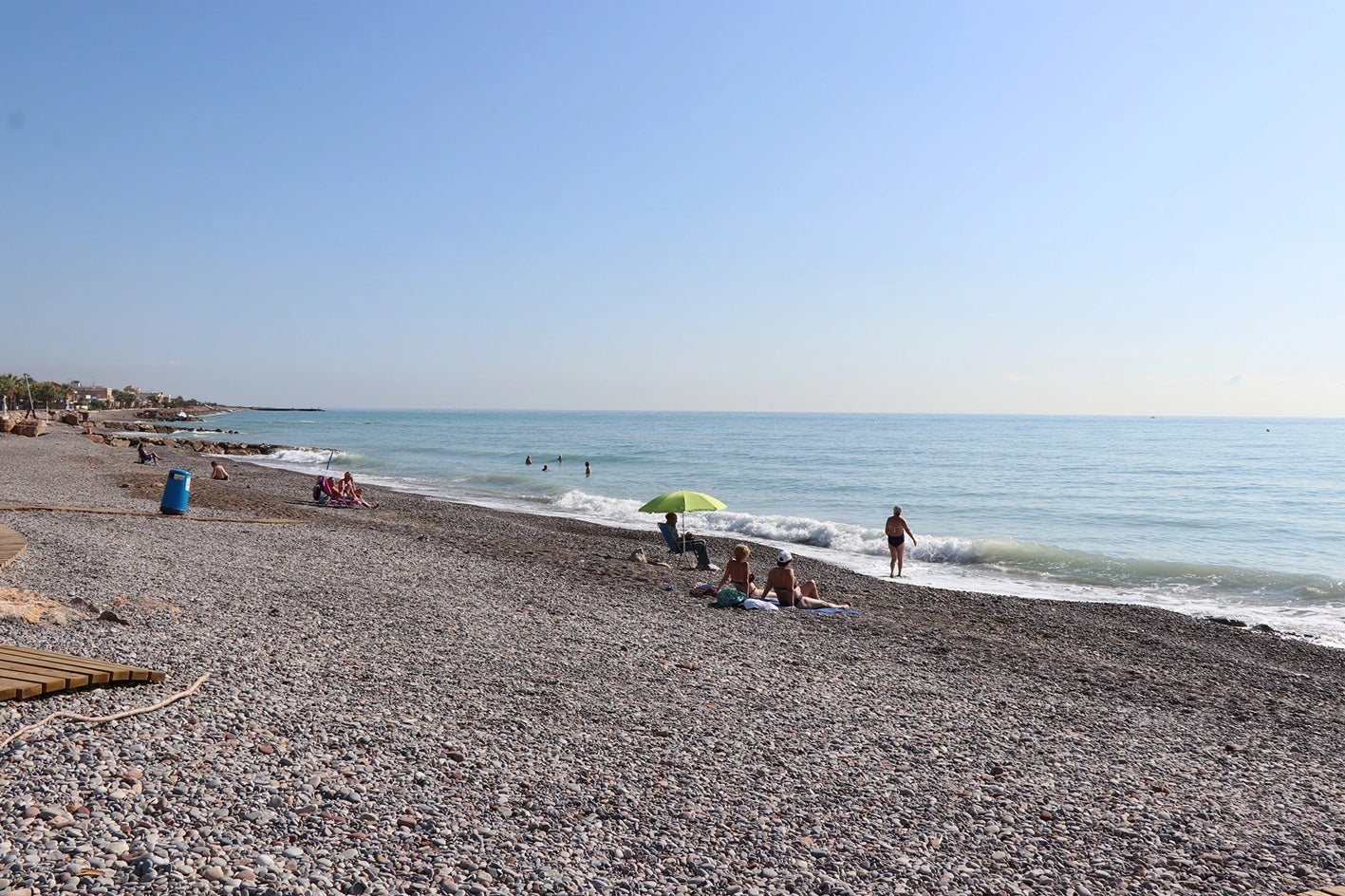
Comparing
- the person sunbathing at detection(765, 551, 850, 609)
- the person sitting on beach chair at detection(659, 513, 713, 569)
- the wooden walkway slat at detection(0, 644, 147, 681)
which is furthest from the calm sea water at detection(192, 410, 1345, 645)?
the wooden walkway slat at detection(0, 644, 147, 681)

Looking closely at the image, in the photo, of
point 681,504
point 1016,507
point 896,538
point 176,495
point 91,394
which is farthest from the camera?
point 91,394

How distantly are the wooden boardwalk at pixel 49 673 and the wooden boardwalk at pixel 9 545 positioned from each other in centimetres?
513

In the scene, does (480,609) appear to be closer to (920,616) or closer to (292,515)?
(920,616)

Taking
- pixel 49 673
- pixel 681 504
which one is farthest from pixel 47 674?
pixel 681 504

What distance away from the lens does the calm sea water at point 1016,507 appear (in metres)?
19.4

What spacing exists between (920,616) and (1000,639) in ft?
5.54

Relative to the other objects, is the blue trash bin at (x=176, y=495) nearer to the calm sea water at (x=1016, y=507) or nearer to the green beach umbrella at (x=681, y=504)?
the green beach umbrella at (x=681, y=504)

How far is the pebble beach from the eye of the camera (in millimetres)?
4730

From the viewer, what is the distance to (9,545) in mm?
11820

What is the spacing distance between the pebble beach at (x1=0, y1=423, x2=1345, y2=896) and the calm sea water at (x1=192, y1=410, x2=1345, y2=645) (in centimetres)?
655

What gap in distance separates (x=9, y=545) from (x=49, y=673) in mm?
7369

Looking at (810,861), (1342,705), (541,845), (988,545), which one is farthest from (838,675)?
(988,545)

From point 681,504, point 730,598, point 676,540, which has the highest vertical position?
point 681,504

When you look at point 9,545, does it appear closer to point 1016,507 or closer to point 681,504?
point 681,504
